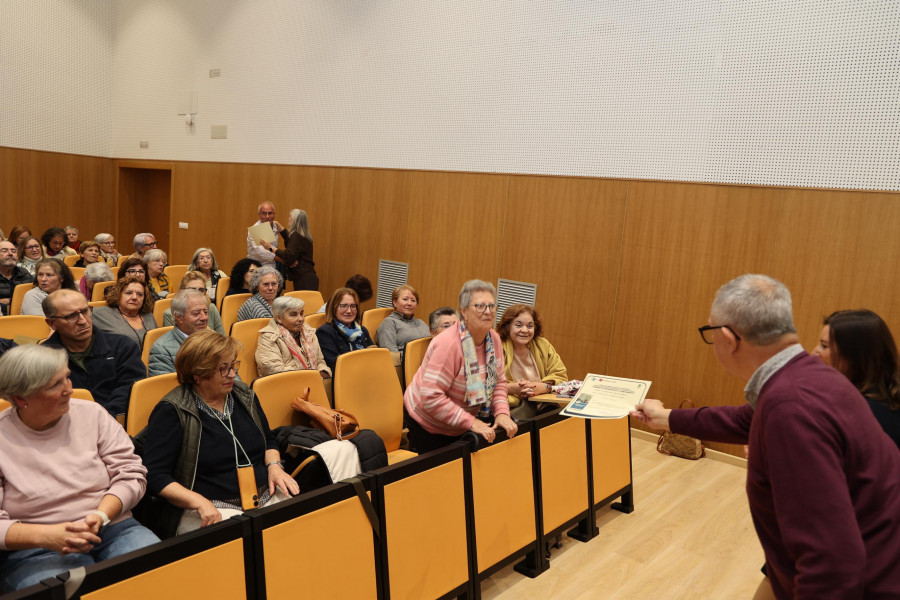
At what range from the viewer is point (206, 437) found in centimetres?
273

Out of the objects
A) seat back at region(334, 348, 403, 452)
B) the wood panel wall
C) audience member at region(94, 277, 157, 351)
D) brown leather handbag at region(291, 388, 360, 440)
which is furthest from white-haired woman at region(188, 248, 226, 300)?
brown leather handbag at region(291, 388, 360, 440)

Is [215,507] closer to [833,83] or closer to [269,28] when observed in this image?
[833,83]

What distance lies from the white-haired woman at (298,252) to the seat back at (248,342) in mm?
3247

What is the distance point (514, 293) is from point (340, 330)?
8.21 feet

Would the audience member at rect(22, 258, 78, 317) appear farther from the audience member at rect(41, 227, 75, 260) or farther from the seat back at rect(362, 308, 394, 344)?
the audience member at rect(41, 227, 75, 260)

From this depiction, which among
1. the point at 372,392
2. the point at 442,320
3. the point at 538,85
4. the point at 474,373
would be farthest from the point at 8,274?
the point at 538,85

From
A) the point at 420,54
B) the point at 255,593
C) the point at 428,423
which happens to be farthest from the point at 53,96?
the point at 255,593

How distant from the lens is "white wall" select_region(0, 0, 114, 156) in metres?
10.9

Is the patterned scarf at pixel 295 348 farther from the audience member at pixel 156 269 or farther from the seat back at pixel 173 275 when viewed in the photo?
the seat back at pixel 173 275

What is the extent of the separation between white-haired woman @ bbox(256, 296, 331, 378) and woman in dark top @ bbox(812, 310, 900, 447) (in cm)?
303

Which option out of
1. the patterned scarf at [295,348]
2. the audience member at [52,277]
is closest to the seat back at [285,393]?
the patterned scarf at [295,348]

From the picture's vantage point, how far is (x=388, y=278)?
8.41m

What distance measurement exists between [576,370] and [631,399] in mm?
4062

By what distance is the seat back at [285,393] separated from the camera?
3350 mm
